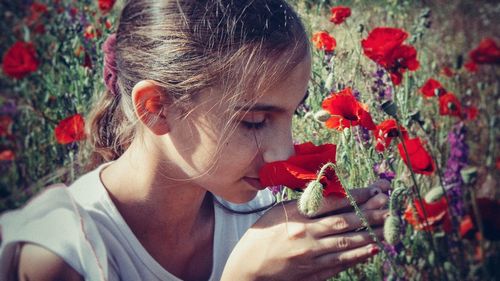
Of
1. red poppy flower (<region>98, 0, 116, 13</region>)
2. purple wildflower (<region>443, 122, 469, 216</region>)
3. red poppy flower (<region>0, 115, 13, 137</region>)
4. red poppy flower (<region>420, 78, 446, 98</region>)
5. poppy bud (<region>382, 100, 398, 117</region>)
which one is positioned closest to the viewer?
poppy bud (<region>382, 100, 398, 117</region>)

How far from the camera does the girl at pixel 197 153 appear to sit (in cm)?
92

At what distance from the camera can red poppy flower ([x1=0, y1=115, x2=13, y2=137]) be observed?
A: 2.20 metres

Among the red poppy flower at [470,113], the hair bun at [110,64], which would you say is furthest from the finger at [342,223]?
the red poppy flower at [470,113]

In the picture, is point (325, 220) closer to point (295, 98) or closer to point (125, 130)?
point (295, 98)

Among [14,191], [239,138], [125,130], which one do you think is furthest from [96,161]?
[14,191]

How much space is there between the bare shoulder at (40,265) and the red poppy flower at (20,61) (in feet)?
3.79

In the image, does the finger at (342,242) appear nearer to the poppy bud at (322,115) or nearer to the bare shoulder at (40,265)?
the poppy bud at (322,115)

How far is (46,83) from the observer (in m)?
2.19

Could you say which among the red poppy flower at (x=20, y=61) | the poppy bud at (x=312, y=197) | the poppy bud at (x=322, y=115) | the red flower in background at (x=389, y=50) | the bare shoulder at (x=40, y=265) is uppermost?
the red poppy flower at (x=20, y=61)

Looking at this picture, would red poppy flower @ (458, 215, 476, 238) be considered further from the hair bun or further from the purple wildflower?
the hair bun

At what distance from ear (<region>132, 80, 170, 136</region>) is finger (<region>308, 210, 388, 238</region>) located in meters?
0.39

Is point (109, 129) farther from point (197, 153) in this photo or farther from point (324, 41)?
point (324, 41)

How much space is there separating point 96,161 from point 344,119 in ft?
2.66

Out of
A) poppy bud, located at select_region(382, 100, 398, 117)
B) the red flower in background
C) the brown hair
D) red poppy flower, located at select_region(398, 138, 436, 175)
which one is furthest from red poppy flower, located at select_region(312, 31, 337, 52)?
A: poppy bud, located at select_region(382, 100, 398, 117)
